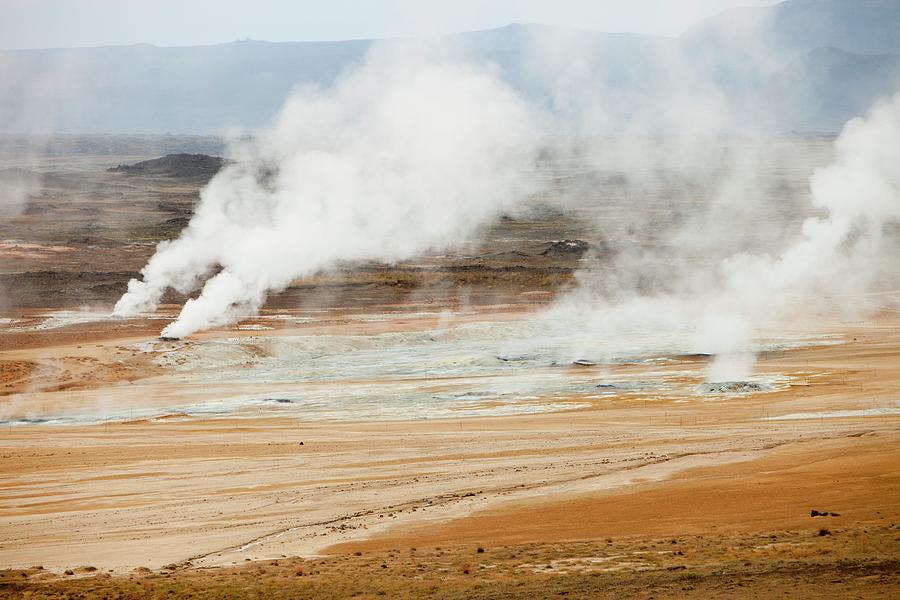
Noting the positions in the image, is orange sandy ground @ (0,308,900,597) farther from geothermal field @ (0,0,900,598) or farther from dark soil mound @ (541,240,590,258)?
dark soil mound @ (541,240,590,258)

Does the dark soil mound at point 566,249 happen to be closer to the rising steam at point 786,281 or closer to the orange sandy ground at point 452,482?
the rising steam at point 786,281

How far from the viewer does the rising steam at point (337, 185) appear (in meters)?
66.7

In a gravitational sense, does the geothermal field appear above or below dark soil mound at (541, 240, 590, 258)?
below

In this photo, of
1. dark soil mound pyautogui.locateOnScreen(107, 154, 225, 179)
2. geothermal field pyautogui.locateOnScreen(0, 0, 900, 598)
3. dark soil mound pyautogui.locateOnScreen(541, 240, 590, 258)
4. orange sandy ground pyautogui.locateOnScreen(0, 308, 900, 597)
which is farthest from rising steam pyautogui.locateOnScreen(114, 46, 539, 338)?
dark soil mound pyautogui.locateOnScreen(107, 154, 225, 179)

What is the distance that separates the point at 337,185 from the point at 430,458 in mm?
42761

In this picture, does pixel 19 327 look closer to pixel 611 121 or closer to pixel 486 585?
pixel 486 585

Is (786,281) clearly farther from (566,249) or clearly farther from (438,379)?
(438,379)

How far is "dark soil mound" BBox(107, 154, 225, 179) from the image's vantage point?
166m

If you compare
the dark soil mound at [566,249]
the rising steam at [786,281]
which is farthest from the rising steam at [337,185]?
Result: the rising steam at [786,281]

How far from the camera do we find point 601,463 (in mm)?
29297

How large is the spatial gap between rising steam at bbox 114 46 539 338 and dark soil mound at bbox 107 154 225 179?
82.4m

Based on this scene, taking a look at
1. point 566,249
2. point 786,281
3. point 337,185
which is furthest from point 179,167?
point 786,281

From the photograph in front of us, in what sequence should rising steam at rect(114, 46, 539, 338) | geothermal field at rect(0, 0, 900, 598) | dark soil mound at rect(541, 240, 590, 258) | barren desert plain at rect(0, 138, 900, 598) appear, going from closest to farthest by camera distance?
1. barren desert plain at rect(0, 138, 900, 598)
2. geothermal field at rect(0, 0, 900, 598)
3. rising steam at rect(114, 46, 539, 338)
4. dark soil mound at rect(541, 240, 590, 258)

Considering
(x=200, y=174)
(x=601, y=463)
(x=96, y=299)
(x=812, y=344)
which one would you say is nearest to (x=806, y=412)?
(x=601, y=463)
